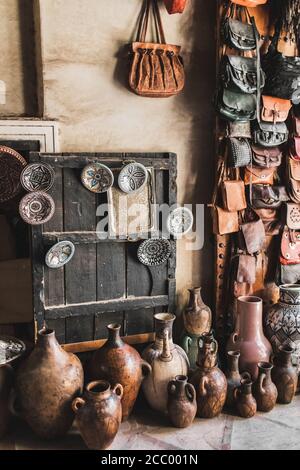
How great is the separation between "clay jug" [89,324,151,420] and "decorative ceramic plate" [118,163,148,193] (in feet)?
2.95

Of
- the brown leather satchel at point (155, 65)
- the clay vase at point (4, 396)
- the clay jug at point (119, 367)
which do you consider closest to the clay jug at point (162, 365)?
the clay jug at point (119, 367)

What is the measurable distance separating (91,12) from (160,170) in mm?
1096

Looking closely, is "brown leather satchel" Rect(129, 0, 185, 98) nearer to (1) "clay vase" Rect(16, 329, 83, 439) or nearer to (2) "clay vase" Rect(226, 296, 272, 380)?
(2) "clay vase" Rect(226, 296, 272, 380)

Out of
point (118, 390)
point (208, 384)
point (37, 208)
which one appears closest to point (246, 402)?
point (208, 384)

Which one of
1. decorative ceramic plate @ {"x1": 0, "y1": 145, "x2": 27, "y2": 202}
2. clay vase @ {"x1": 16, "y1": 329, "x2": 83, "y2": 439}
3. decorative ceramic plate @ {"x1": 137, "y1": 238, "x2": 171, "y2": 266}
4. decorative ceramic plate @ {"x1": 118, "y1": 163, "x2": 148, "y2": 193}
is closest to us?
clay vase @ {"x1": 16, "y1": 329, "x2": 83, "y2": 439}

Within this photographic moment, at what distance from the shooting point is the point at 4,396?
8.54 ft

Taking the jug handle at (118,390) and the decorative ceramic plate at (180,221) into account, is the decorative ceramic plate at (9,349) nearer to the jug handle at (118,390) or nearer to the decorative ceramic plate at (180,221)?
the jug handle at (118,390)

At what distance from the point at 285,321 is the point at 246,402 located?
0.67m

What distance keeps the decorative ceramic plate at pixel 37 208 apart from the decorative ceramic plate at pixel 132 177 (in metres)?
0.48

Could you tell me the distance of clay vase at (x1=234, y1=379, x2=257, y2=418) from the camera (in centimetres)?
284

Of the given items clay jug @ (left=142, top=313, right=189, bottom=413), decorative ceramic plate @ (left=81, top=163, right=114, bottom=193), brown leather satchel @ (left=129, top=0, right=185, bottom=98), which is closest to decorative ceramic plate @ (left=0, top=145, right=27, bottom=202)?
decorative ceramic plate @ (left=81, top=163, right=114, bottom=193)

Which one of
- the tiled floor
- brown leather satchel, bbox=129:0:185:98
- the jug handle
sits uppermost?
brown leather satchel, bbox=129:0:185:98

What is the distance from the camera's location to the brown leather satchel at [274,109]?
10.8ft
